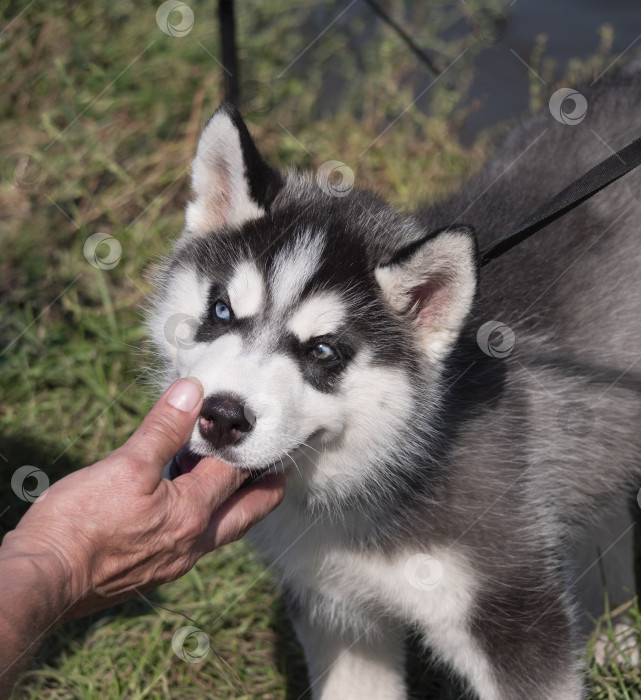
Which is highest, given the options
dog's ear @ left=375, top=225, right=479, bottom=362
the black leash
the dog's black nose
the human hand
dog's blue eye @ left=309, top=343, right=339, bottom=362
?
the black leash

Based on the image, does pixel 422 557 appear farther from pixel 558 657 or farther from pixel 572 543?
pixel 572 543

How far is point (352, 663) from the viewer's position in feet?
12.6

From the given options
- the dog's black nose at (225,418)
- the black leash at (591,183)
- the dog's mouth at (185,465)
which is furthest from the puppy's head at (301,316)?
the black leash at (591,183)

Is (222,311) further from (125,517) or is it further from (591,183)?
(591,183)

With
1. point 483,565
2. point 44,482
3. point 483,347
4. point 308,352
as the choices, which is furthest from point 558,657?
point 44,482

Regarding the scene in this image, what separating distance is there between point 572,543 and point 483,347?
3.19 ft

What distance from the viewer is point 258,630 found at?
4324mm

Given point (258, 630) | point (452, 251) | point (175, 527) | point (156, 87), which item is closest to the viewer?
point (175, 527)

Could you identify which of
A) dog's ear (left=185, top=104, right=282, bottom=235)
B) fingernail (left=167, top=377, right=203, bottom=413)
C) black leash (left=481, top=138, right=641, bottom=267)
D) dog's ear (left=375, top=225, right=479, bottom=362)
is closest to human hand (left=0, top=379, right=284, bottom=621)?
fingernail (left=167, top=377, right=203, bottom=413)

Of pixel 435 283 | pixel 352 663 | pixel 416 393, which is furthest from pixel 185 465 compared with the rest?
pixel 352 663

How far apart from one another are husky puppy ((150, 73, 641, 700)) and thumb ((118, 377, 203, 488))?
0.13ft

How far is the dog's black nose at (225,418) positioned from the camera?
252 cm

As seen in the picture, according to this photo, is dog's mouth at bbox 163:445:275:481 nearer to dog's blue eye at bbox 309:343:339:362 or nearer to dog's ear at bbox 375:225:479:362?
dog's blue eye at bbox 309:343:339:362

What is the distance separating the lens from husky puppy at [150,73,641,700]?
2859mm
